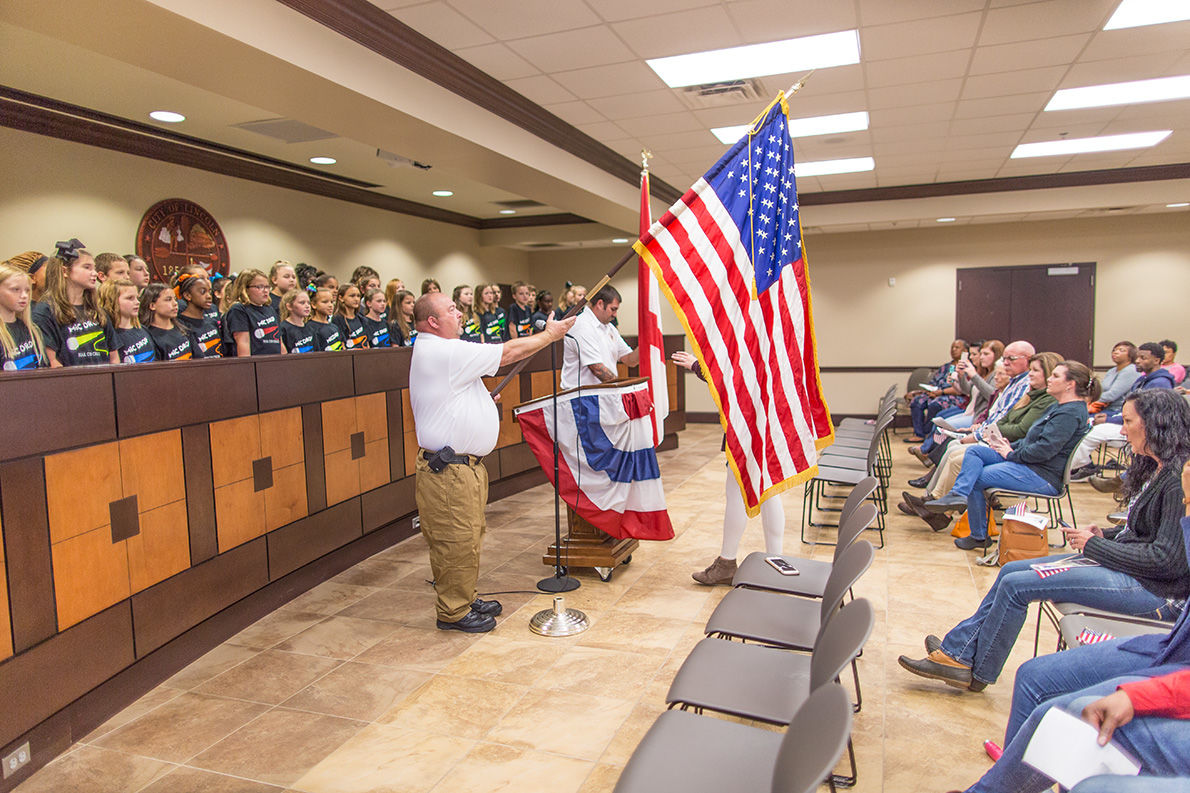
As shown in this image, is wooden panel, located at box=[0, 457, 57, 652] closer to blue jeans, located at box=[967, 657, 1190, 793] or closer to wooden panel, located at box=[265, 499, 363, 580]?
wooden panel, located at box=[265, 499, 363, 580]

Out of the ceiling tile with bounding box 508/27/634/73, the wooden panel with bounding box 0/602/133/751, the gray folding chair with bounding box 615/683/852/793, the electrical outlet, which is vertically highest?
the ceiling tile with bounding box 508/27/634/73

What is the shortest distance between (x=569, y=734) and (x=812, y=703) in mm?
1508

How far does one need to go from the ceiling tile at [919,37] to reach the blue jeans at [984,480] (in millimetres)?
2541

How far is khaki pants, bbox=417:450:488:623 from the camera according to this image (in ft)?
11.5

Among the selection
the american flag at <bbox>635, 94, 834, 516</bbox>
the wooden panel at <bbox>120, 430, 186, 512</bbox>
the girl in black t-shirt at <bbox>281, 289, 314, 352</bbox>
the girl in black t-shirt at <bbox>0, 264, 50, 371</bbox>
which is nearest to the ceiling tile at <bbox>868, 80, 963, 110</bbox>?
the american flag at <bbox>635, 94, 834, 516</bbox>

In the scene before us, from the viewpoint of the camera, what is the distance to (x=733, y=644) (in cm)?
235

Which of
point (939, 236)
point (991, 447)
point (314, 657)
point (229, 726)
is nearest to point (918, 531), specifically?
point (991, 447)

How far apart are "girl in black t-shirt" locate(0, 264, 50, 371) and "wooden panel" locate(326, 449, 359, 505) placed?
155 centimetres

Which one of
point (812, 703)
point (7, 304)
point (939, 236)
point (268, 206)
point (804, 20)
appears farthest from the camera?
point (939, 236)

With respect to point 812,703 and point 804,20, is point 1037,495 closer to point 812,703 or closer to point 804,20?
point 804,20

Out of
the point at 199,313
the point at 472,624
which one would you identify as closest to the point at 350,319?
the point at 199,313

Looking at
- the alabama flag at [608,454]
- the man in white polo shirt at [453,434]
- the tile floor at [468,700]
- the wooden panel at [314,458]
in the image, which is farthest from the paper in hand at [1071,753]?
the wooden panel at [314,458]

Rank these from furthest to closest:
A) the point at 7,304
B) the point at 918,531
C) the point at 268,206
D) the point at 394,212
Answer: the point at 394,212 < the point at 268,206 < the point at 918,531 < the point at 7,304

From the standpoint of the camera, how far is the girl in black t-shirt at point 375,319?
6258 millimetres
